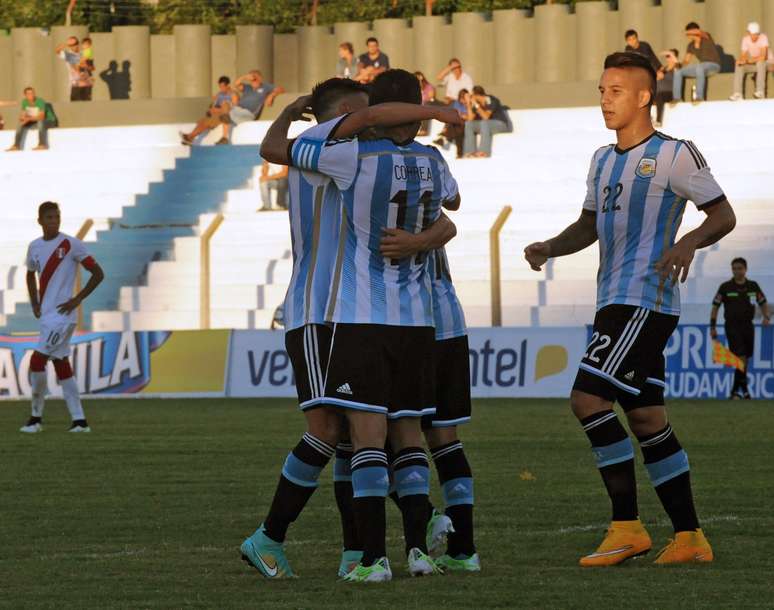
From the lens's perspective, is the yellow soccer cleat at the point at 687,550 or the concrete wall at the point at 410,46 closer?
the yellow soccer cleat at the point at 687,550

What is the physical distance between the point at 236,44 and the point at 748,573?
34524 mm

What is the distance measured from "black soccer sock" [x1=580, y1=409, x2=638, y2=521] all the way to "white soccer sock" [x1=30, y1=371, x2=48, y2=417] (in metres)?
10.4

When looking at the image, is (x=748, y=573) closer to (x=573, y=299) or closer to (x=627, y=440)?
(x=627, y=440)

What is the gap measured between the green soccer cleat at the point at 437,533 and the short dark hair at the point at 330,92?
69.9 inches

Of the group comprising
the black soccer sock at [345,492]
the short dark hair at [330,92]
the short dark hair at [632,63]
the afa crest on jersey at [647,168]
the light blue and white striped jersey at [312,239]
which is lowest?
the black soccer sock at [345,492]

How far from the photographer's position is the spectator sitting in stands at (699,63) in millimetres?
31328

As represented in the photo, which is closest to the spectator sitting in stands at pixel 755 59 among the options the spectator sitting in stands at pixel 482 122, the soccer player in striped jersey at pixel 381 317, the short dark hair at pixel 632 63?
the spectator sitting in stands at pixel 482 122

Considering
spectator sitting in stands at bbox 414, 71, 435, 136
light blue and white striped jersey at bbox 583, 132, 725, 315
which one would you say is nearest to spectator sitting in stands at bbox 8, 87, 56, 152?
spectator sitting in stands at bbox 414, 71, 435, 136

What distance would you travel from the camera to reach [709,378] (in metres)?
23.2

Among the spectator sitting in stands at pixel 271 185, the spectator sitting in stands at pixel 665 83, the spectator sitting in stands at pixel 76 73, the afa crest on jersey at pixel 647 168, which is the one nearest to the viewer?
the afa crest on jersey at pixel 647 168

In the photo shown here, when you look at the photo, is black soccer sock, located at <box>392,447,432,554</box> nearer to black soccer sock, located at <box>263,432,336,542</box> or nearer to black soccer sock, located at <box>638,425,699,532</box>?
black soccer sock, located at <box>263,432,336,542</box>

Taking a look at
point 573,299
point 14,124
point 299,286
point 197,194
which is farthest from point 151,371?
point 299,286

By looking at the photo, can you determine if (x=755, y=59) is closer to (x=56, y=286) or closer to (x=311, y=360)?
(x=56, y=286)

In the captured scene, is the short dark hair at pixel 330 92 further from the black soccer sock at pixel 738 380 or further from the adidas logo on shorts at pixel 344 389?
the black soccer sock at pixel 738 380
